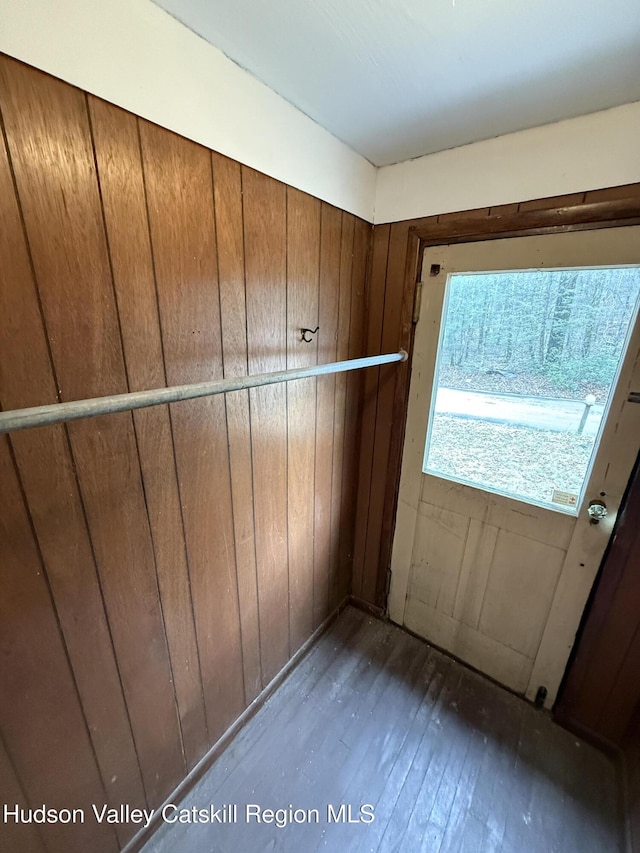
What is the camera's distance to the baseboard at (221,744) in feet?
3.57

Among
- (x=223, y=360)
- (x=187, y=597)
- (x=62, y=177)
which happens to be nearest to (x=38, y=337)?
(x=62, y=177)

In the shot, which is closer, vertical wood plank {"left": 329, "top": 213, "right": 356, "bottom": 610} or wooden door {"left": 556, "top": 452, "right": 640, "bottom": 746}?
wooden door {"left": 556, "top": 452, "right": 640, "bottom": 746}

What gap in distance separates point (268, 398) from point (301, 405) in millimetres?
188

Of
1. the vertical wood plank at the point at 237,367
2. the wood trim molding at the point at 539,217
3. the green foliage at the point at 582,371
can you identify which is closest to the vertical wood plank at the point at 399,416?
the wood trim molding at the point at 539,217

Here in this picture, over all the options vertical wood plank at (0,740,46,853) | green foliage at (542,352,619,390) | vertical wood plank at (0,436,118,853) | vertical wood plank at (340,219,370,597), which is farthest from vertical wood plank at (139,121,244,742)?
green foliage at (542,352,619,390)

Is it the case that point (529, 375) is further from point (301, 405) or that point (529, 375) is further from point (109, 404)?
point (109, 404)

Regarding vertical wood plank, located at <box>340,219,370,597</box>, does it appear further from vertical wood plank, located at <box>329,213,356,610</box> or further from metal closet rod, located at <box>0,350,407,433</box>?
metal closet rod, located at <box>0,350,407,433</box>

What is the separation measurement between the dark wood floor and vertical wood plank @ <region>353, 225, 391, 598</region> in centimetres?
56

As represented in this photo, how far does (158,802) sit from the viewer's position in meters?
1.13

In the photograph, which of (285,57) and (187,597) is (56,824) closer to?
(187,597)

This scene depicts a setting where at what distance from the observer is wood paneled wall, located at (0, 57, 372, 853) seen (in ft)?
2.20

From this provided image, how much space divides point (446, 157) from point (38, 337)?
151cm

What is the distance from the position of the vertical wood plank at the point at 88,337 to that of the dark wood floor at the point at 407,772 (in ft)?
1.59

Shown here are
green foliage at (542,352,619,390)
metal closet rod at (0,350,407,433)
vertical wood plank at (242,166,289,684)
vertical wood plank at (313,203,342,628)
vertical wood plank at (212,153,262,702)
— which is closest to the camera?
metal closet rod at (0,350,407,433)
